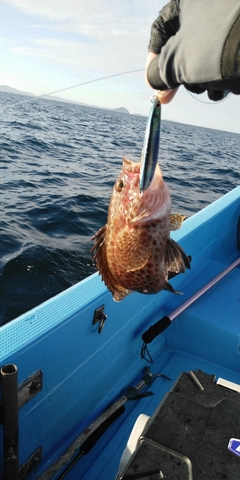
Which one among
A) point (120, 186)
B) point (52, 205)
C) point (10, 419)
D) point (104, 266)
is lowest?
point (52, 205)

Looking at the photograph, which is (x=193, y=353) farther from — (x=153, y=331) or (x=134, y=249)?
(x=134, y=249)

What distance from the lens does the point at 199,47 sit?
3.07 ft

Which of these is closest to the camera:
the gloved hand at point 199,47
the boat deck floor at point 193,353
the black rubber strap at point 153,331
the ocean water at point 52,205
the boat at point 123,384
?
the gloved hand at point 199,47

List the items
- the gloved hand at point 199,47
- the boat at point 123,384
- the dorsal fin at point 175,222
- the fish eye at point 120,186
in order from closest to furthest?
the gloved hand at point 199,47, the fish eye at point 120,186, the dorsal fin at point 175,222, the boat at point 123,384

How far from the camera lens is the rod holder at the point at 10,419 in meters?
1.85

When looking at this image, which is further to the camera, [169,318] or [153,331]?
[169,318]

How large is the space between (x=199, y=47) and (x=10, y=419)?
1877 millimetres

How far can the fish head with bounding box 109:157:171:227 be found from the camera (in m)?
1.39

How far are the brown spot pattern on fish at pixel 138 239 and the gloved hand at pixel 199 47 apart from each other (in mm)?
420

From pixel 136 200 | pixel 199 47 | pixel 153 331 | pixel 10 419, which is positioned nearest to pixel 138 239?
pixel 136 200

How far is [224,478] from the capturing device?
1617mm

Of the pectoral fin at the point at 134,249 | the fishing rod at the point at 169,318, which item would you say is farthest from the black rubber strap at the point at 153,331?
the pectoral fin at the point at 134,249

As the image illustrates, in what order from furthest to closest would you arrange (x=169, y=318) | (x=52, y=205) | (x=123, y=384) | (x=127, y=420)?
(x=52, y=205) → (x=169, y=318) → (x=123, y=384) → (x=127, y=420)

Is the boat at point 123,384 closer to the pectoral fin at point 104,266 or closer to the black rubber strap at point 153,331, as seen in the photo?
the black rubber strap at point 153,331
